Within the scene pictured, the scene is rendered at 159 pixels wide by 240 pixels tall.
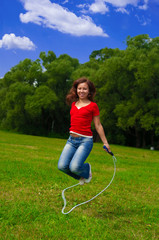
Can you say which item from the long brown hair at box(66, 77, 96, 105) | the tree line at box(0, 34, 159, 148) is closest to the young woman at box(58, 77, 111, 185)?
the long brown hair at box(66, 77, 96, 105)

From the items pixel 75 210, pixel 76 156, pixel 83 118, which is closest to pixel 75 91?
pixel 83 118

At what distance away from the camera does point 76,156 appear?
5.20 meters

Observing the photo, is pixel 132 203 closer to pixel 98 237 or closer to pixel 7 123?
pixel 98 237

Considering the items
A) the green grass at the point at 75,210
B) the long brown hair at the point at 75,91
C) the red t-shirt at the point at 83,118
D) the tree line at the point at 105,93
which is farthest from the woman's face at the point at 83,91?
the tree line at the point at 105,93

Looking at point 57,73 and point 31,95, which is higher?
point 57,73

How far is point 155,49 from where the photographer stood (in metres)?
31.8

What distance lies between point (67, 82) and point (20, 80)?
895 centimetres

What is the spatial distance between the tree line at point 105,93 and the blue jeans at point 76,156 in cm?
2464

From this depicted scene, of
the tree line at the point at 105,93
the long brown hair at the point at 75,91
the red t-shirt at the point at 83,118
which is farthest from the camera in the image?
the tree line at the point at 105,93

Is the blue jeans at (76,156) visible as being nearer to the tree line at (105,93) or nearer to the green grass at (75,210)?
the green grass at (75,210)

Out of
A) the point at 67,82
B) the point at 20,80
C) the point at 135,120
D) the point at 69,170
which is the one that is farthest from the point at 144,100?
the point at 69,170

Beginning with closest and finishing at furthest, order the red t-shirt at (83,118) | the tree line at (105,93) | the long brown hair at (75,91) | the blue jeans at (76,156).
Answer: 1. the blue jeans at (76,156)
2. the red t-shirt at (83,118)
3. the long brown hair at (75,91)
4. the tree line at (105,93)

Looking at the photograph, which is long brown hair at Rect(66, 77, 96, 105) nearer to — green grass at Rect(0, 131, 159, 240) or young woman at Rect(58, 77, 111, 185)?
young woman at Rect(58, 77, 111, 185)

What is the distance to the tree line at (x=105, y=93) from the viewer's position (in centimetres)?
3086
